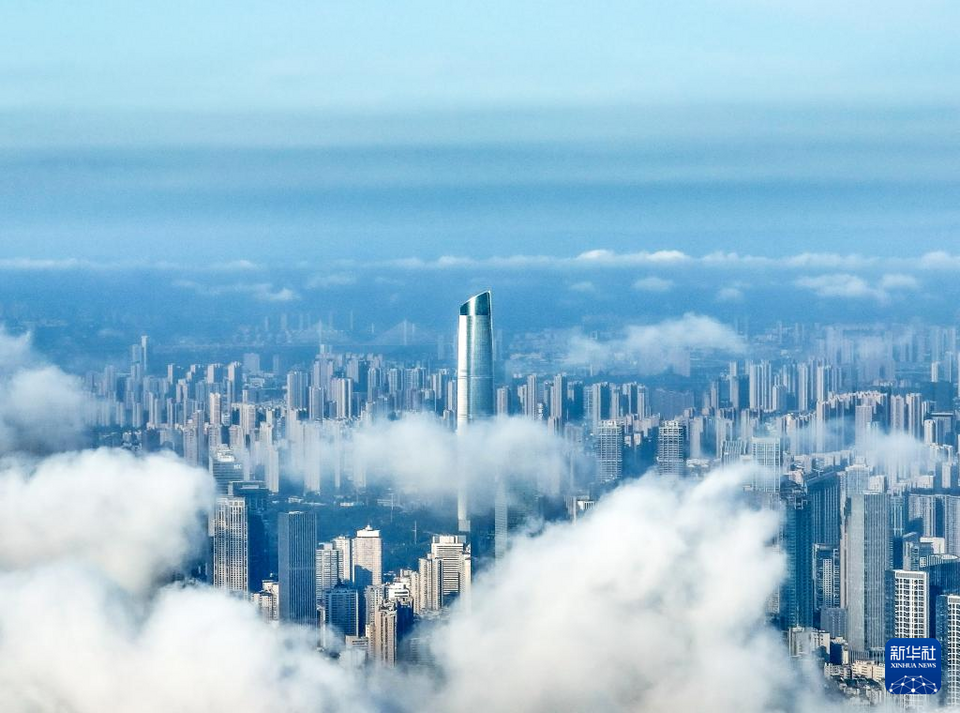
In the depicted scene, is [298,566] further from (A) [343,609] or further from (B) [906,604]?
(B) [906,604]

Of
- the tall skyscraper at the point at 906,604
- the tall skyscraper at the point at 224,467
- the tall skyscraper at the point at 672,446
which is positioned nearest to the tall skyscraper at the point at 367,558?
the tall skyscraper at the point at 224,467

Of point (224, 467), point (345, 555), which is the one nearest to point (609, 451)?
point (345, 555)

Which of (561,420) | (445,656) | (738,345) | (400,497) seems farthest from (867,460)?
(445,656)

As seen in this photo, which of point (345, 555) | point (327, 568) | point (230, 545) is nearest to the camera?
point (230, 545)

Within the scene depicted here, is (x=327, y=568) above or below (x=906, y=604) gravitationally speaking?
above

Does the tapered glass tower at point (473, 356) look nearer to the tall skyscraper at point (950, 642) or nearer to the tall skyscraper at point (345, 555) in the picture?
the tall skyscraper at point (345, 555)

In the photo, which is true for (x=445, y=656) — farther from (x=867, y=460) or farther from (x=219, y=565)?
(x=867, y=460)

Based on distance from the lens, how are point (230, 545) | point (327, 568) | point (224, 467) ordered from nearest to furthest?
1. point (230, 545)
2. point (327, 568)
3. point (224, 467)
